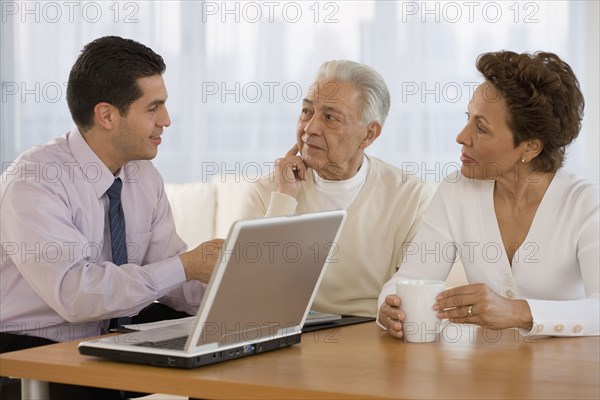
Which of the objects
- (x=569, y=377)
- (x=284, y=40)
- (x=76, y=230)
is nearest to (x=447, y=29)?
(x=284, y=40)

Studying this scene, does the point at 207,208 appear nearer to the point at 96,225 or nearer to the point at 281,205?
the point at 281,205

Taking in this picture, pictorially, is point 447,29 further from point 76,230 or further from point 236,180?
point 76,230

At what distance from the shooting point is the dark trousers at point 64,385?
1689 millimetres

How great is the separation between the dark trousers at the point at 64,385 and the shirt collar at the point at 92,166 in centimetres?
34

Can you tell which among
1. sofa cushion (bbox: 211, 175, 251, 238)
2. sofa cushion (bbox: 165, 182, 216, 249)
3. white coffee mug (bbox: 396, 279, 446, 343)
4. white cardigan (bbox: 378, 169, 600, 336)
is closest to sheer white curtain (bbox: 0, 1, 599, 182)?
sofa cushion (bbox: 211, 175, 251, 238)

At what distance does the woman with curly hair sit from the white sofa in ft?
4.35

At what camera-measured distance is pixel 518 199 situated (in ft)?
7.06

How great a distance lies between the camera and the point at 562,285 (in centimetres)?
207

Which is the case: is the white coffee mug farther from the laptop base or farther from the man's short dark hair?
the man's short dark hair

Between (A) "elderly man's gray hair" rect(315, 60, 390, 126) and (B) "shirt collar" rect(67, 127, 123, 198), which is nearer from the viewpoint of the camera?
(B) "shirt collar" rect(67, 127, 123, 198)

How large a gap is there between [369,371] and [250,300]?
235 mm

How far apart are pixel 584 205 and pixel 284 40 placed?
236 cm

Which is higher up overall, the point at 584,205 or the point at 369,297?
the point at 584,205

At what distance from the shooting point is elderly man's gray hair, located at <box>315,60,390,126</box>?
2586 millimetres
